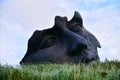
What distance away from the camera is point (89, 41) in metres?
11.1

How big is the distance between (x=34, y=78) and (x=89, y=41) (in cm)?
553

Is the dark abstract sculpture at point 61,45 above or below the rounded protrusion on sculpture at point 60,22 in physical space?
below

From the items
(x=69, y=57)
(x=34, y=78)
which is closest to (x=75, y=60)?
(x=69, y=57)

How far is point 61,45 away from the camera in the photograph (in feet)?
33.6

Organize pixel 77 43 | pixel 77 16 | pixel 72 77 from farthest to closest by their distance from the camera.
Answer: pixel 77 16 → pixel 77 43 → pixel 72 77

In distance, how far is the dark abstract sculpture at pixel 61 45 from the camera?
9930mm

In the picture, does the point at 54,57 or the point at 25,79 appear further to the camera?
the point at 54,57

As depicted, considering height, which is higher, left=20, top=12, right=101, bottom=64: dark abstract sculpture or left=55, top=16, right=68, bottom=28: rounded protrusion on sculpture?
left=55, top=16, right=68, bottom=28: rounded protrusion on sculpture

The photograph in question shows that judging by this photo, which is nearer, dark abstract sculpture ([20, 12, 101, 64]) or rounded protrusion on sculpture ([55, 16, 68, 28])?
dark abstract sculpture ([20, 12, 101, 64])

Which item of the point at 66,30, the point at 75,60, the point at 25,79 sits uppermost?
the point at 66,30

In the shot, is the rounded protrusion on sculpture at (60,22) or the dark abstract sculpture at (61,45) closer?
the dark abstract sculpture at (61,45)

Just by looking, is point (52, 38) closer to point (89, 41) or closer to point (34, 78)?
point (89, 41)

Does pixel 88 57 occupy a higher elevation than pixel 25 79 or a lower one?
higher

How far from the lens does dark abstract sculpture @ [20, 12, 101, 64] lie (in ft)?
32.6
